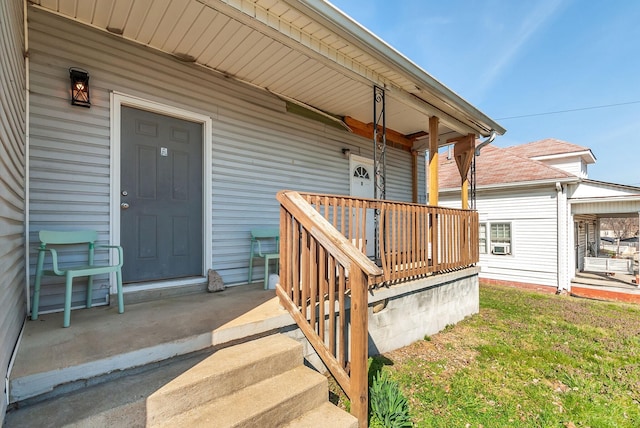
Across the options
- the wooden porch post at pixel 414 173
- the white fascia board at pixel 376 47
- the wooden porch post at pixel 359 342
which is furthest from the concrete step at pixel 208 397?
the wooden porch post at pixel 414 173

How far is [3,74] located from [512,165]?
11899mm

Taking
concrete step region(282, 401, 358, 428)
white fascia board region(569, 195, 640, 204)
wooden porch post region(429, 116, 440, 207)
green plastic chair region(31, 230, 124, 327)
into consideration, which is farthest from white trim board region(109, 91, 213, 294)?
white fascia board region(569, 195, 640, 204)

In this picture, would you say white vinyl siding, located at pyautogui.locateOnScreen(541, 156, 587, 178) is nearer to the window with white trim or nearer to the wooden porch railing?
the window with white trim

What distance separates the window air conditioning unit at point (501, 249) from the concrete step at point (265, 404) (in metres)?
9.70

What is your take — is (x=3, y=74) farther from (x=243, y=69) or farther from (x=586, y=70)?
(x=586, y=70)

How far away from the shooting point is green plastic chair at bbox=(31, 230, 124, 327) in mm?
2164

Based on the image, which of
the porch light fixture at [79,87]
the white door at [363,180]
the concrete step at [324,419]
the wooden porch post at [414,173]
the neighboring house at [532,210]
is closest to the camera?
the concrete step at [324,419]

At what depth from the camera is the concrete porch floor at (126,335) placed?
4.98ft

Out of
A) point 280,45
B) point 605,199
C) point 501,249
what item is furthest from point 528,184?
point 280,45

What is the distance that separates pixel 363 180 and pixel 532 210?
6.70 metres

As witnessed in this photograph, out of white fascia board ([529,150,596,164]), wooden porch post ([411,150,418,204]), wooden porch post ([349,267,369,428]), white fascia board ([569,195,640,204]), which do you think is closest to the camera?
wooden porch post ([349,267,369,428])

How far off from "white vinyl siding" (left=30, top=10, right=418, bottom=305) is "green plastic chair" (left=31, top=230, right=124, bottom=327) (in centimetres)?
16

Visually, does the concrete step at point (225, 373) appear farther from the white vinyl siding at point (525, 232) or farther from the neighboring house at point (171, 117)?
the white vinyl siding at point (525, 232)

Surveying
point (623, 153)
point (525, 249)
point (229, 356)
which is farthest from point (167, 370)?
point (623, 153)
